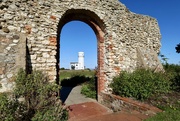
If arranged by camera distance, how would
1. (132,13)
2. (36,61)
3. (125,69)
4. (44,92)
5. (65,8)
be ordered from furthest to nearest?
(132,13) < (125,69) < (65,8) < (36,61) < (44,92)

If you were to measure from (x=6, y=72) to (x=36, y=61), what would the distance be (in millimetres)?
1325

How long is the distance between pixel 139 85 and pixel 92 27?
128 inches

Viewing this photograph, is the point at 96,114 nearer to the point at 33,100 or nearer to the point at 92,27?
the point at 33,100

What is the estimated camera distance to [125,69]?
7.24 m

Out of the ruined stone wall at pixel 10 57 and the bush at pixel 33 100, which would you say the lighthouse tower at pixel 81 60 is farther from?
the bush at pixel 33 100

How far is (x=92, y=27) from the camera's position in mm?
7332

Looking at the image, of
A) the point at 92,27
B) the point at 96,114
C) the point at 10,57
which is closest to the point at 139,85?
the point at 96,114

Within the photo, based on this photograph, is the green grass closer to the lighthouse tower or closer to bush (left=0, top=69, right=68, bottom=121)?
bush (left=0, top=69, right=68, bottom=121)

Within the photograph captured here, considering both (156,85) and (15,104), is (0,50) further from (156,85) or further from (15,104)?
(156,85)

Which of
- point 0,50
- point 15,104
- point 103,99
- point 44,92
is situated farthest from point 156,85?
point 0,50

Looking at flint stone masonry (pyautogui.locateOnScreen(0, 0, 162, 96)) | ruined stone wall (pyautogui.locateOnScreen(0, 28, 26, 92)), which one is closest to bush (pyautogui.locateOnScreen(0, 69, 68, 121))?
ruined stone wall (pyautogui.locateOnScreen(0, 28, 26, 92))

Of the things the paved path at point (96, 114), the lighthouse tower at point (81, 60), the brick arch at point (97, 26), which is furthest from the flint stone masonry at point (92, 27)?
the lighthouse tower at point (81, 60)

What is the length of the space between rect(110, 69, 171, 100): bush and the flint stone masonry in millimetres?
545

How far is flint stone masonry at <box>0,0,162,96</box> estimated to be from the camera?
5078 millimetres
